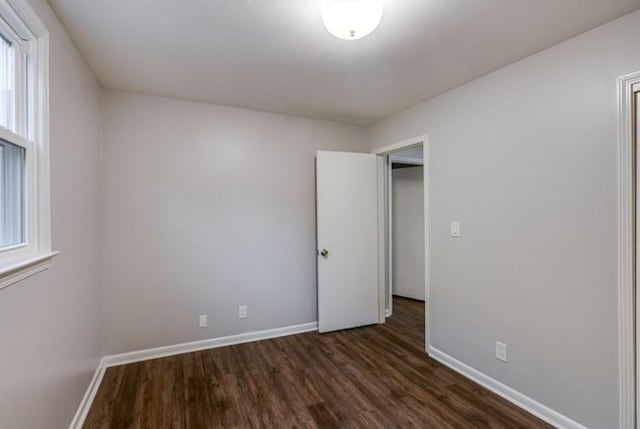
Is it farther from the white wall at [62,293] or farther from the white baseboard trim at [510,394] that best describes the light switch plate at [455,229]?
the white wall at [62,293]

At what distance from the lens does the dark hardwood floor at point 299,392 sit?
1913 millimetres

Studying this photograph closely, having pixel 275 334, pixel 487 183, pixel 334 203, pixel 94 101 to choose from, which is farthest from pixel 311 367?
pixel 94 101

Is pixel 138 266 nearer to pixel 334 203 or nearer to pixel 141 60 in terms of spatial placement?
pixel 141 60

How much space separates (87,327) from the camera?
213cm

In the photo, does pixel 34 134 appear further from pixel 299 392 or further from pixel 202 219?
pixel 299 392

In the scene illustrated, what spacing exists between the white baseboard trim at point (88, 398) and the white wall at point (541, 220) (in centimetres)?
270

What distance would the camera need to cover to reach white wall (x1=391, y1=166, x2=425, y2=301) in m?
4.61

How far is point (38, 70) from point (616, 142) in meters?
2.96

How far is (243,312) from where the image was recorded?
3070 millimetres

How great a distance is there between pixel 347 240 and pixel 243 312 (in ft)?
4.41

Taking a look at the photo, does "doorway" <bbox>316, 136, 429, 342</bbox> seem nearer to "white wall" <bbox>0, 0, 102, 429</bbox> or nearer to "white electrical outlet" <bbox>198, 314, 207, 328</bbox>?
"white electrical outlet" <bbox>198, 314, 207, 328</bbox>

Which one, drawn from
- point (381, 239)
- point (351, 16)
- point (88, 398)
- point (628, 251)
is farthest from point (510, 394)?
point (88, 398)

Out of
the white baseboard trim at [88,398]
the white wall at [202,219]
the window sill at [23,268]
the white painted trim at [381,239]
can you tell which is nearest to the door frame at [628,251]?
the white painted trim at [381,239]

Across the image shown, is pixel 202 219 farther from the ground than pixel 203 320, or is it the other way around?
pixel 202 219
